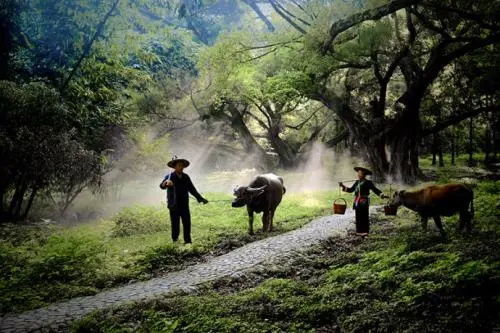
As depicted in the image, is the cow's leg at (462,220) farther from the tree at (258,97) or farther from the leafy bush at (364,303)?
the tree at (258,97)

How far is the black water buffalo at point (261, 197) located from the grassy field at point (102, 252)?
1.75 ft

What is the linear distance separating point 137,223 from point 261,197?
4.92 meters

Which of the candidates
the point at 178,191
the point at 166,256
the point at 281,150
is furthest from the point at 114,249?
the point at 281,150

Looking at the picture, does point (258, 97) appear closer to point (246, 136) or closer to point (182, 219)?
point (246, 136)

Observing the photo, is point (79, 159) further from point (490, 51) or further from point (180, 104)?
point (490, 51)

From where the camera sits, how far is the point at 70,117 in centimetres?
1600

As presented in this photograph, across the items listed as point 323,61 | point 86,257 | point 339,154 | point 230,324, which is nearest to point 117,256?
point 86,257

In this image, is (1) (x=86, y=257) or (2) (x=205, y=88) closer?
(1) (x=86, y=257)

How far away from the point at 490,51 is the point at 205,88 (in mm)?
18703

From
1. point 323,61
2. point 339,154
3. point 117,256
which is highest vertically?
point 323,61

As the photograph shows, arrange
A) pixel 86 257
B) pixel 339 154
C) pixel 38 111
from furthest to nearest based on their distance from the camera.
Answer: pixel 339 154 < pixel 38 111 < pixel 86 257

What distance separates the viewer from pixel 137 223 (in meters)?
14.6

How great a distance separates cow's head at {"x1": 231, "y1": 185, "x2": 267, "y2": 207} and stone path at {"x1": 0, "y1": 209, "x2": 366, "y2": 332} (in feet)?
4.04

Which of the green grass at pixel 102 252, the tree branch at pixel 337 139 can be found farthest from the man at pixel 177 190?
the tree branch at pixel 337 139
